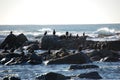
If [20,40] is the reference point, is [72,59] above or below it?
above

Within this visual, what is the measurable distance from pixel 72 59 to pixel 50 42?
19.8 metres

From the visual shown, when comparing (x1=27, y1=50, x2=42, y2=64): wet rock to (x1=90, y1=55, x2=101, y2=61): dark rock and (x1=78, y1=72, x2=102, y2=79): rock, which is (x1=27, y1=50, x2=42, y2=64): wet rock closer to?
(x1=90, y1=55, x2=101, y2=61): dark rock

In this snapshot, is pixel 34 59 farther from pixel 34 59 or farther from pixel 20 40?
pixel 20 40

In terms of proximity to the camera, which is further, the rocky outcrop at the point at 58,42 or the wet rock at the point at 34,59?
the rocky outcrop at the point at 58,42

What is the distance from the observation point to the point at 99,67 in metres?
54.4

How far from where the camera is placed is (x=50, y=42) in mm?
77188

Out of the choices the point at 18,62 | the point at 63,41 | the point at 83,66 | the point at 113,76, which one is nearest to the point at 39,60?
the point at 18,62

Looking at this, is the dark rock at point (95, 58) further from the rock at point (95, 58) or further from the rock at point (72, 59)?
the rock at point (72, 59)

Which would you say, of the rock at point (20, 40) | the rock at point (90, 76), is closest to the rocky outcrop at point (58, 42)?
the rock at point (20, 40)

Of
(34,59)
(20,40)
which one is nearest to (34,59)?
(34,59)

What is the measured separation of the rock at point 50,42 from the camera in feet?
250

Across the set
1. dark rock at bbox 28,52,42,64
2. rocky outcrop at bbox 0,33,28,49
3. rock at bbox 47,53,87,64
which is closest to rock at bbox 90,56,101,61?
rock at bbox 47,53,87,64

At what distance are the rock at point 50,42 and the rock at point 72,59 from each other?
17772mm

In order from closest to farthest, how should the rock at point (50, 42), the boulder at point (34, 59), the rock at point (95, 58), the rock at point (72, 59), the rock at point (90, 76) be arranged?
the rock at point (90, 76)
the rock at point (72, 59)
the boulder at point (34, 59)
the rock at point (95, 58)
the rock at point (50, 42)
